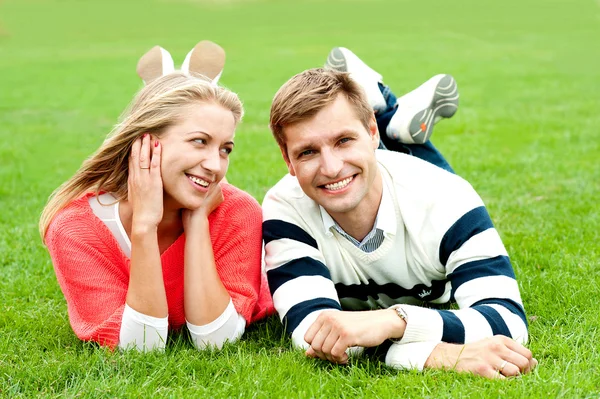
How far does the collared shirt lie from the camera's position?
387 centimetres

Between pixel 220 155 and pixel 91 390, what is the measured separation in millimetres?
1283

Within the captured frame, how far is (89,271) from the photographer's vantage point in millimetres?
3830

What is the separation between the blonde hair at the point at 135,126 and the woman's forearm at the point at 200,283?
468 millimetres

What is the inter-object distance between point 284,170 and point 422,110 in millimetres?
3341

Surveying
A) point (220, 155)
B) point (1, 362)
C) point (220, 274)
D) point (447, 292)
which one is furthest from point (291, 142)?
point (1, 362)

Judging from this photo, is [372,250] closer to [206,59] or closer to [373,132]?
[373,132]

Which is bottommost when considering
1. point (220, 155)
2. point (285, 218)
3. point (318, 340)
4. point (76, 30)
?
point (76, 30)

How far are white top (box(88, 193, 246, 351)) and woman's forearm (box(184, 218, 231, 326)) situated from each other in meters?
0.05

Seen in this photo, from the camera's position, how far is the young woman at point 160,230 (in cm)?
372

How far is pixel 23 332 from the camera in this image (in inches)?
167

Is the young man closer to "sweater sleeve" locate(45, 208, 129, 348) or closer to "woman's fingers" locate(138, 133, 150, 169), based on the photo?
"woman's fingers" locate(138, 133, 150, 169)

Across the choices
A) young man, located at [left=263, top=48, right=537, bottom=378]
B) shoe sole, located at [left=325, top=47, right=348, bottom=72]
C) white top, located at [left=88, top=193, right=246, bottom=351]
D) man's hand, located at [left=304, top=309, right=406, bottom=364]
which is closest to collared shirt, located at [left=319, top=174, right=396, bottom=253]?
young man, located at [left=263, top=48, right=537, bottom=378]

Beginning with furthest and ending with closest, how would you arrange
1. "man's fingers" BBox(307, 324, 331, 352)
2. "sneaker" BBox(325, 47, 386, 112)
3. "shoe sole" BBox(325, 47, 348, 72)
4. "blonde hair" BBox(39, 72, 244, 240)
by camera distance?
"shoe sole" BBox(325, 47, 348, 72) → "sneaker" BBox(325, 47, 386, 112) → "blonde hair" BBox(39, 72, 244, 240) → "man's fingers" BBox(307, 324, 331, 352)

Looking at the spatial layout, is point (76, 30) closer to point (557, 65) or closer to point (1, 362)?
point (557, 65)
